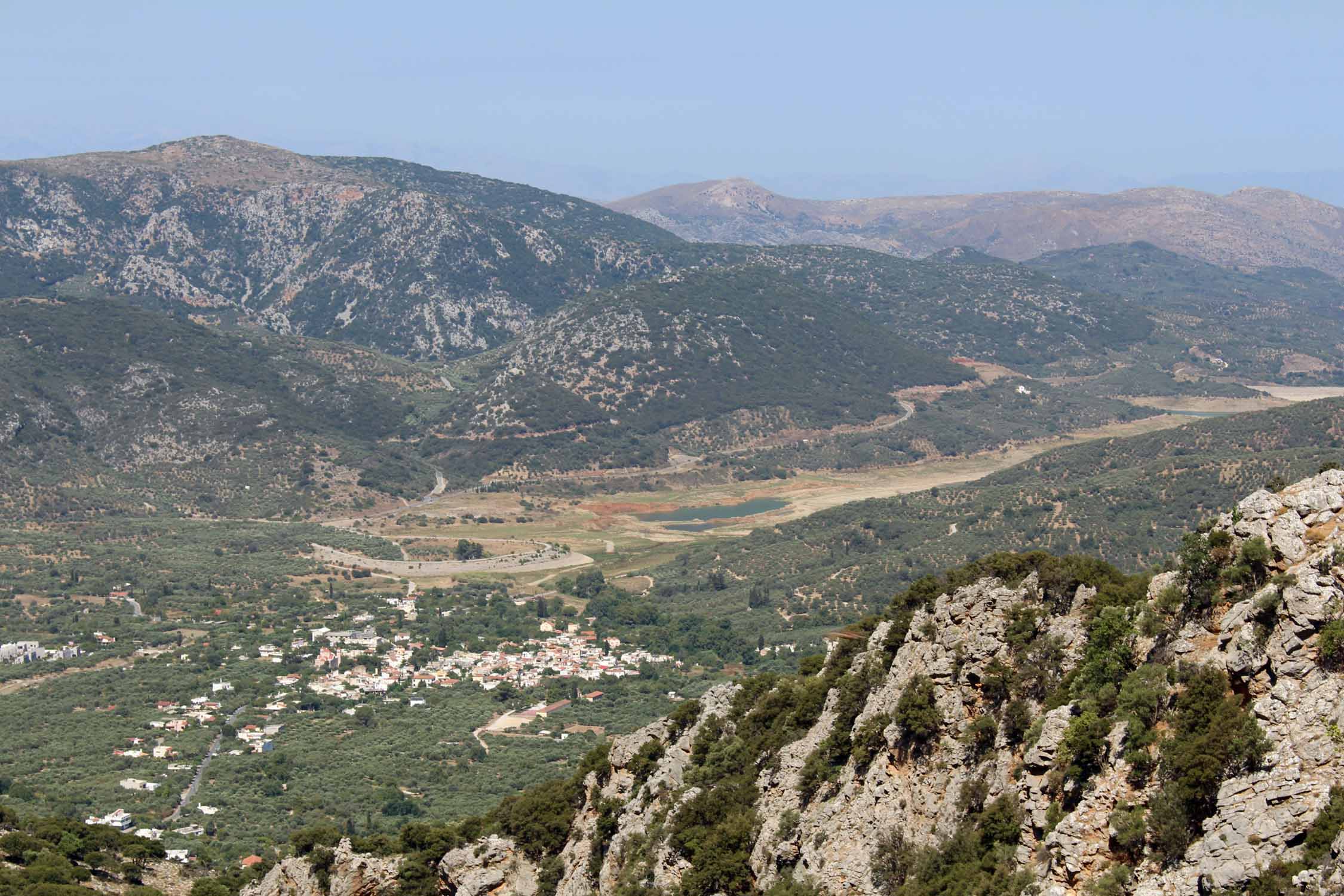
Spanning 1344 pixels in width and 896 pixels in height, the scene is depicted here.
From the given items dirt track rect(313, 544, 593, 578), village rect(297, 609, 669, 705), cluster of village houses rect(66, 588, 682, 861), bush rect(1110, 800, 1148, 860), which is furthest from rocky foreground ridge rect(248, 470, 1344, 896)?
dirt track rect(313, 544, 593, 578)

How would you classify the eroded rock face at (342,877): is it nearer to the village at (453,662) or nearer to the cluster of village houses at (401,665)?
the cluster of village houses at (401,665)

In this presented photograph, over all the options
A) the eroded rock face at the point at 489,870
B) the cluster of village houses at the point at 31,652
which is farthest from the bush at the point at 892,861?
the cluster of village houses at the point at 31,652

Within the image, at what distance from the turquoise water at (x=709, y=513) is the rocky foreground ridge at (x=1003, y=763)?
11701cm

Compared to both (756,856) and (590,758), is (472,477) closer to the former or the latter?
(590,758)

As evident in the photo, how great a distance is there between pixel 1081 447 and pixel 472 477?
258 ft

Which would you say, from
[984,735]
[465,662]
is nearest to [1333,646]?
[984,735]

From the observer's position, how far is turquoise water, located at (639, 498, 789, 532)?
547 ft

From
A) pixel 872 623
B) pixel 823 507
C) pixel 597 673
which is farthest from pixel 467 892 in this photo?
pixel 823 507

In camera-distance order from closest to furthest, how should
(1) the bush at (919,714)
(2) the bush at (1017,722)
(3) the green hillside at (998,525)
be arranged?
1. (2) the bush at (1017,722)
2. (1) the bush at (919,714)
3. (3) the green hillside at (998,525)

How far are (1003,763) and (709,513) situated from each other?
470 ft

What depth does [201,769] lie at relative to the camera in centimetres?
8131

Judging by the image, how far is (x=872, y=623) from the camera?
4650 cm

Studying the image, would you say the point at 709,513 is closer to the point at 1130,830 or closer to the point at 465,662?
the point at 465,662

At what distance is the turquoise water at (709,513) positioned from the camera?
167 meters
